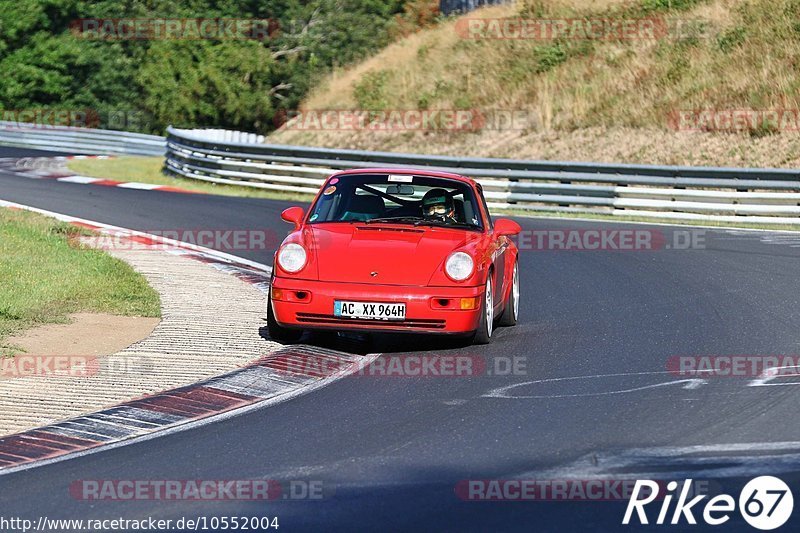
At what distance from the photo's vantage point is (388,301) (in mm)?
9539

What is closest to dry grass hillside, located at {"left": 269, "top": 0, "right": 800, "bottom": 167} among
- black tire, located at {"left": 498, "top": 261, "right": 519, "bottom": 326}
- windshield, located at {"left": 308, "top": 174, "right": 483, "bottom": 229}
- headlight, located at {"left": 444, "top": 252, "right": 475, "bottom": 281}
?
black tire, located at {"left": 498, "top": 261, "right": 519, "bottom": 326}

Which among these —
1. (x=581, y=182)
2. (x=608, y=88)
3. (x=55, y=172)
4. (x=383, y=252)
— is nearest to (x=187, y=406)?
(x=383, y=252)

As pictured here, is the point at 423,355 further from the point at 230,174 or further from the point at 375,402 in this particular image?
the point at 230,174

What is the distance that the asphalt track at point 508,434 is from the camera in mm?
5691

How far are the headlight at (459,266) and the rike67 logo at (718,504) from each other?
3901 mm

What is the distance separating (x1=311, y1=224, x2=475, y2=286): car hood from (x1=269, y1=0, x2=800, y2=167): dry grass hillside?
18145 millimetres

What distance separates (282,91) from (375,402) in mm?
43867

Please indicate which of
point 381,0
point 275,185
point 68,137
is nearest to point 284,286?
point 275,185

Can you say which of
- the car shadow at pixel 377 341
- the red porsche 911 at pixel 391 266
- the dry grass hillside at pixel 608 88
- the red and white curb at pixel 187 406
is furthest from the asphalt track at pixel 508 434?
the dry grass hillside at pixel 608 88

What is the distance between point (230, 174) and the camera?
88.7 ft

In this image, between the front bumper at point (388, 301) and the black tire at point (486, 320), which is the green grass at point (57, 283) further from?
the black tire at point (486, 320)

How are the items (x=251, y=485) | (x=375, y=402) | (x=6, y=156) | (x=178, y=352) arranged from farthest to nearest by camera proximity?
(x=6, y=156) < (x=178, y=352) < (x=375, y=402) < (x=251, y=485)

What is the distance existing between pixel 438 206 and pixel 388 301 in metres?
Answer: 1.59

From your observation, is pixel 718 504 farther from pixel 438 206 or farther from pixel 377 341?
pixel 438 206
